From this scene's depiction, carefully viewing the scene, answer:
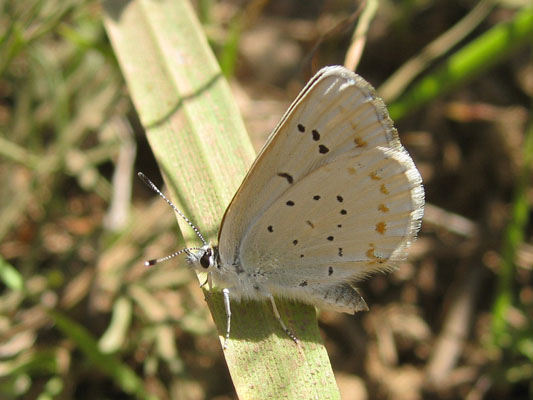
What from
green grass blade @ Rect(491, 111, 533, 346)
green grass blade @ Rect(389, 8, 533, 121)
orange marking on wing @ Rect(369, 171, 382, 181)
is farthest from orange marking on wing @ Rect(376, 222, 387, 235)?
green grass blade @ Rect(491, 111, 533, 346)

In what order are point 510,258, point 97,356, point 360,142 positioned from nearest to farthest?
point 360,142
point 97,356
point 510,258

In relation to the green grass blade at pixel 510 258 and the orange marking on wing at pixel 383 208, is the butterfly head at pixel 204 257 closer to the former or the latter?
the orange marking on wing at pixel 383 208

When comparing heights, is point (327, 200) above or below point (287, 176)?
below

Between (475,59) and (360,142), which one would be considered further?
(475,59)

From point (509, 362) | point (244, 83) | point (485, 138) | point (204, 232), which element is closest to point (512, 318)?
point (509, 362)

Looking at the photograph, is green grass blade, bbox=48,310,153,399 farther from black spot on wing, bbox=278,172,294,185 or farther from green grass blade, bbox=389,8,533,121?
green grass blade, bbox=389,8,533,121

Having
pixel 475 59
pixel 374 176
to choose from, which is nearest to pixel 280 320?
pixel 374 176

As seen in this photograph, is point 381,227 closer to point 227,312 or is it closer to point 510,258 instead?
point 227,312
